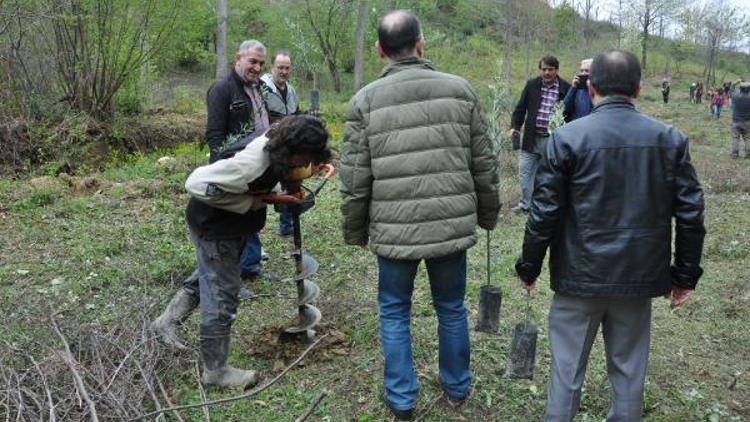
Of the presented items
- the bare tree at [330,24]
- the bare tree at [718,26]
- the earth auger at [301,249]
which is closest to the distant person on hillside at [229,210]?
the earth auger at [301,249]

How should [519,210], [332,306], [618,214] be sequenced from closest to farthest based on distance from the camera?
[618,214], [332,306], [519,210]

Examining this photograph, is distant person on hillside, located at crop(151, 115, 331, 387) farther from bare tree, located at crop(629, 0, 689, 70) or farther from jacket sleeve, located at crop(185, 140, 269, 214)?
bare tree, located at crop(629, 0, 689, 70)

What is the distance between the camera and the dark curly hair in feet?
10.3

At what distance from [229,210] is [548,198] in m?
1.69

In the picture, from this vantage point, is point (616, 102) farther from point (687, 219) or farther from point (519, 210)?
point (519, 210)

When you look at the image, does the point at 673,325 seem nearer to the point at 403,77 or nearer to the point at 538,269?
the point at 538,269

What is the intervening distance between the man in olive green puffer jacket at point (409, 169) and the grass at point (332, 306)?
0.78 meters

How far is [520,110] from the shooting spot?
722 cm

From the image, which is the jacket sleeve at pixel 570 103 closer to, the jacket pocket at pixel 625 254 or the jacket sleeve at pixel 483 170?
the jacket sleeve at pixel 483 170

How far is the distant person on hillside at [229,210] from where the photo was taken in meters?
3.17

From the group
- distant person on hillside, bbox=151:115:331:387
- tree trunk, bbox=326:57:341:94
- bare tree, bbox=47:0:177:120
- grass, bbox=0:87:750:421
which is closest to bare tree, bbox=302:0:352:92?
tree trunk, bbox=326:57:341:94

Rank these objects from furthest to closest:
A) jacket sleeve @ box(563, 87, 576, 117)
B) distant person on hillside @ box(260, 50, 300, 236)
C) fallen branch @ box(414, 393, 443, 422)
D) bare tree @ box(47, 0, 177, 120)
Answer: bare tree @ box(47, 0, 177, 120) → jacket sleeve @ box(563, 87, 576, 117) → distant person on hillside @ box(260, 50, 300, 236) → fallen branch @ box(414, 393, 443, 422)

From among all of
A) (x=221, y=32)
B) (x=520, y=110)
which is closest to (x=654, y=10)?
(x=221, y=32)

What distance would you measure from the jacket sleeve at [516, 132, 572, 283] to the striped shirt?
4.30 meters
